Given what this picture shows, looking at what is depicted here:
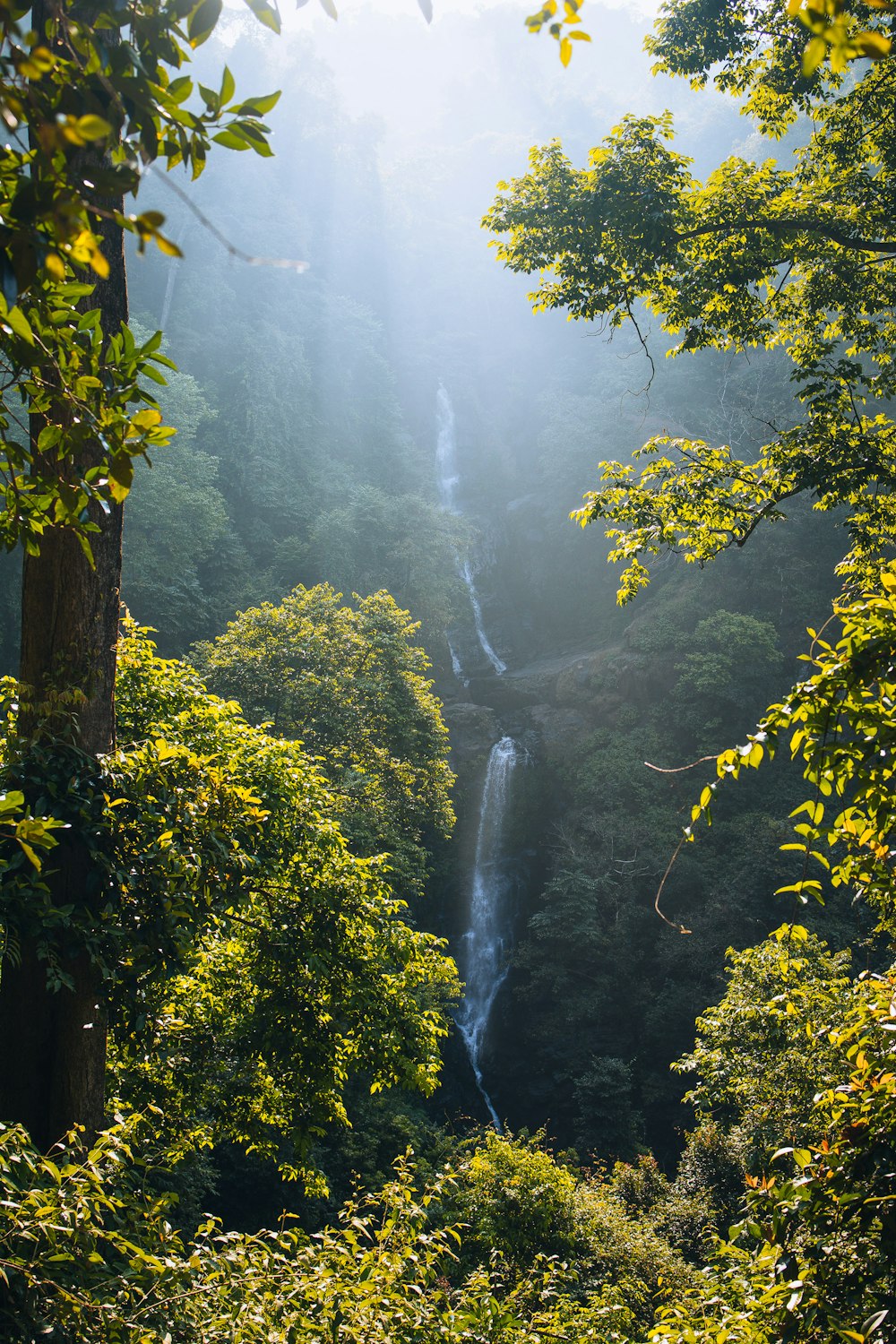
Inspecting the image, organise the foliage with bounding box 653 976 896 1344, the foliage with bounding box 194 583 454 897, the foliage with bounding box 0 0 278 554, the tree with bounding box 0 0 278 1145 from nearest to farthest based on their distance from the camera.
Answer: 1. the foliage with bounding box 0 0 278 554
2. the tree with bounding box 0 0 278 1145
3. the foliage with bounding box 653 976 896 1344
4. the foliage with bounding box 194 583 454 897

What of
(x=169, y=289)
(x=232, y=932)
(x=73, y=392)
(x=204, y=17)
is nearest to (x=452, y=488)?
(x=169, y=289)

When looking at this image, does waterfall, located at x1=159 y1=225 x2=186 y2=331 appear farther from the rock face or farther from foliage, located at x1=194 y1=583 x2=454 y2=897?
foliage, located at x1=194 y1=583 x2=454 y2=897

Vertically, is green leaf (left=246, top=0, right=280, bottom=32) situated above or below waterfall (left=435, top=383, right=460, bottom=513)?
below

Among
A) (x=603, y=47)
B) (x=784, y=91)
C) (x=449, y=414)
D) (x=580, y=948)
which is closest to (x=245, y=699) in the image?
(x=580, y=948)

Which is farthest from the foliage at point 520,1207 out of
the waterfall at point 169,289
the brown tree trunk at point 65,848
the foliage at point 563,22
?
the waterfall at point 169,289

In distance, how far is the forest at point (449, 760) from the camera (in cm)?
200

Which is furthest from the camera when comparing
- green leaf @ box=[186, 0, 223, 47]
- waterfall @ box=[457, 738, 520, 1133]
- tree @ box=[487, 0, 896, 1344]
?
waterfall @ box=[457, 738, 520, 1133]

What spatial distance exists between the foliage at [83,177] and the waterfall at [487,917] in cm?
1465

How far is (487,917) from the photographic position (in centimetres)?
1684

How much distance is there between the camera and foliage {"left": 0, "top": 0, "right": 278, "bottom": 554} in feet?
4.13

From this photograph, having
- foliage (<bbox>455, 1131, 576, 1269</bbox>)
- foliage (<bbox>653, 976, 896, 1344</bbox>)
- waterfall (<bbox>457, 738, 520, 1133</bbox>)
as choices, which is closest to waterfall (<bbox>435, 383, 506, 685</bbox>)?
waterfall (<bbox>457, 738, 520, 1133</bbox>)

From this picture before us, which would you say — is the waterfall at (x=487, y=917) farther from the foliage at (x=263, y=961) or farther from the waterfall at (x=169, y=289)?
the waterfall at (x=169, y=289)

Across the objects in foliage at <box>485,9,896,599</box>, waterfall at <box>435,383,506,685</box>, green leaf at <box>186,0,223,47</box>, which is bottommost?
green leaf at <box>186,0,223,47</box>

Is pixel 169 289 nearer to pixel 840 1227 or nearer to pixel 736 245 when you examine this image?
pixel 736 245
